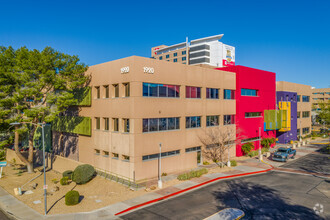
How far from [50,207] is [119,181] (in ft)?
25.5

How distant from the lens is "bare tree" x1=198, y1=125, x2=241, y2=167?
34.2m

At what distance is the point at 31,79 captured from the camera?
30.1 meters

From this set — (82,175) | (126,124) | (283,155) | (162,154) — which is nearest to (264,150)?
(283,155)

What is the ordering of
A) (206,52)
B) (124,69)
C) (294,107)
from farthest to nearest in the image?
(206,52)
(294,107)
(124,69)

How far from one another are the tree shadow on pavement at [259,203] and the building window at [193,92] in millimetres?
12592

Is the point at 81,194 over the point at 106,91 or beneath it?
beneath

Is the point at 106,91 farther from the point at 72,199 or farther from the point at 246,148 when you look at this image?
the point at 246,148

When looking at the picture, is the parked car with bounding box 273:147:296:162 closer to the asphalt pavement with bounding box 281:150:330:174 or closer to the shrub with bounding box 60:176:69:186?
the asphalt pavement with bounding box 281:150:330:174

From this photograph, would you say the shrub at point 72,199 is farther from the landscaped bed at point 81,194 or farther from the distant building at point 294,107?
the distant building at point 294,107

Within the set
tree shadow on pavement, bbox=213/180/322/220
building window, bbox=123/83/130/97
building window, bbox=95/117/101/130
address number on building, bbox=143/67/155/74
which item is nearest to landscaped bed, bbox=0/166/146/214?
building window, bbox=95/117/101/130

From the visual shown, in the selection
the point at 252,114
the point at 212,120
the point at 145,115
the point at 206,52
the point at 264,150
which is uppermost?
the point at 206,52

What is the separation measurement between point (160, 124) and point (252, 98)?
20759 millimetres

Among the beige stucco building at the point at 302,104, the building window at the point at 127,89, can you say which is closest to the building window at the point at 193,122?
the building window at the point at 127,89

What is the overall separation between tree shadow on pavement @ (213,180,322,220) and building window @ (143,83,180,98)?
12390mm
